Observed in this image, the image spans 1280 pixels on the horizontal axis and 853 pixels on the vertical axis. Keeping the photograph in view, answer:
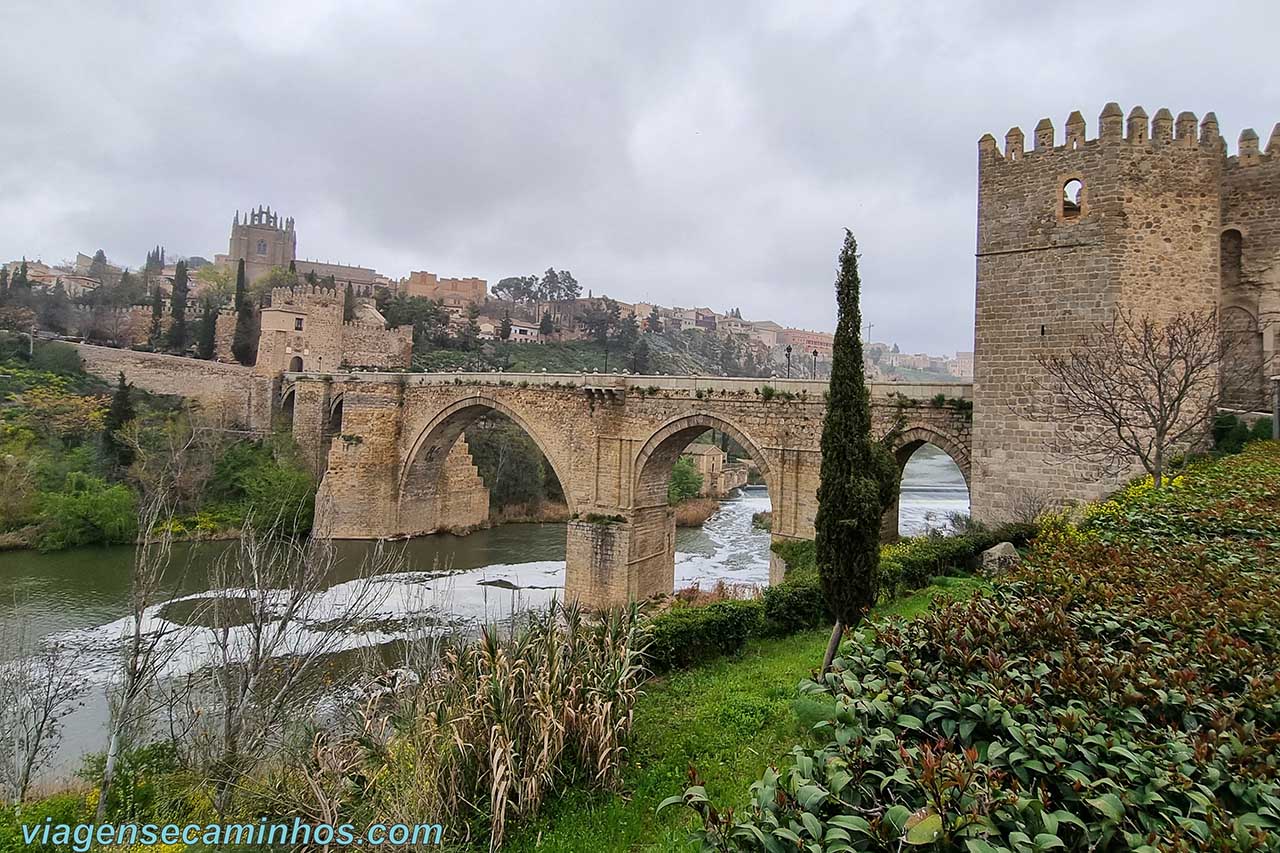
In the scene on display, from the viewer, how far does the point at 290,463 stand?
2570 centimetres

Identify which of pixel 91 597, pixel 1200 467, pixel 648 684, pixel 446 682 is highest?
pixel 1200 467

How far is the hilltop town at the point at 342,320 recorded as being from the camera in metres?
31.8

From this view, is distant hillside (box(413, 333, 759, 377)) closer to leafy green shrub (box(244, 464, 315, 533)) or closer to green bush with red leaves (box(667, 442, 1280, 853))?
leafy green shrub (box(244, 464, 315, 533))

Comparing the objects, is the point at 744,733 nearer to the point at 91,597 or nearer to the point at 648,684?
the point at 648,684

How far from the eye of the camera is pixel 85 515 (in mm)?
20625

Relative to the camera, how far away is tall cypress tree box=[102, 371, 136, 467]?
78.5 ft

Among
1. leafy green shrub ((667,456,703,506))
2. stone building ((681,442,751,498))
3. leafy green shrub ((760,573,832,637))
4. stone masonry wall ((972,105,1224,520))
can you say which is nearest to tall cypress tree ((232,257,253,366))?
leafy green shrub ((667,456,703,506))

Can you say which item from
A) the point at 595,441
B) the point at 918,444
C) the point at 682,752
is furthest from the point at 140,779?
the point at 918,444

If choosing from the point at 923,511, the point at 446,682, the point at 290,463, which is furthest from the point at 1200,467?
the point at 290,463

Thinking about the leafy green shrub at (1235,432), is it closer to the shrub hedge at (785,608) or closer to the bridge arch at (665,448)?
the shrub hedge at (785,608)

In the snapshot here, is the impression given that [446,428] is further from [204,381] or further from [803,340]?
[803,340]

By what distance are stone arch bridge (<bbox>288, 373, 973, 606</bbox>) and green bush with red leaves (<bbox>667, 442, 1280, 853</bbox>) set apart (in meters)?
8.18

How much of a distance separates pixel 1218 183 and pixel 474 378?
59.9 feet

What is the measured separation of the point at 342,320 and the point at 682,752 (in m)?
31.7
